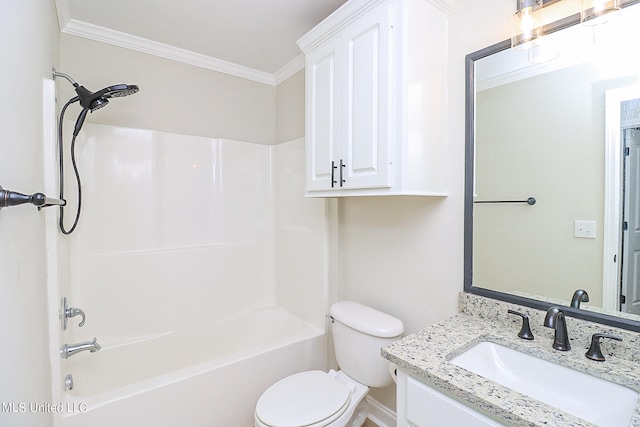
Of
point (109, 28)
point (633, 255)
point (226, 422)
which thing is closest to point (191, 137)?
point (109, 28)

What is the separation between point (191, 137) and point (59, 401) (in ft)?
5.57

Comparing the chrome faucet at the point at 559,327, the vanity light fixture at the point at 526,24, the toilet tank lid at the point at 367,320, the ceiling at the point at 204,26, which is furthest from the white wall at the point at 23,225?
the vanity light fixture at the point at 526,24

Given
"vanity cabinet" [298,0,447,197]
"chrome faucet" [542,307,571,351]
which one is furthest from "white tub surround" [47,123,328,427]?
"chrome faucet" [542,307,571,351]

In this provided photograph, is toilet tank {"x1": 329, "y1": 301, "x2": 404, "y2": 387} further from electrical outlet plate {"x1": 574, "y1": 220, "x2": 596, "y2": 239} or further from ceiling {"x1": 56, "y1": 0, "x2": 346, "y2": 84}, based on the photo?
ceiling {"x1": 56, "y1": 0, "x2": 346, "y2": 84}

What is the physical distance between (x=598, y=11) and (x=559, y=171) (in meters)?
0.56

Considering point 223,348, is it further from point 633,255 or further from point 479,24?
point 479,24

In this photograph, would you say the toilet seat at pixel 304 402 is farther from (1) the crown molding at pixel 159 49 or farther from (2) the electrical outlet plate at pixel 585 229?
(1) the crown molding at pixel 159 49

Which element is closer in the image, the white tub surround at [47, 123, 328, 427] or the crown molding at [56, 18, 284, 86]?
the white tub surround at [47, 123, 328, 427]

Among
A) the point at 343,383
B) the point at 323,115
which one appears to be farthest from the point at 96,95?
the point at 343,383

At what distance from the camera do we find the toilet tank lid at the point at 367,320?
5.19 ft

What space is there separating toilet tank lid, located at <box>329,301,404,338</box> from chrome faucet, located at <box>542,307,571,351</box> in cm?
68

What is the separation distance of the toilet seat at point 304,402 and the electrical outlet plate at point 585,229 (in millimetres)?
1231

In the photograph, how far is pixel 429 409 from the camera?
100cm

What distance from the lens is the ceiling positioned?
1.73 metres
